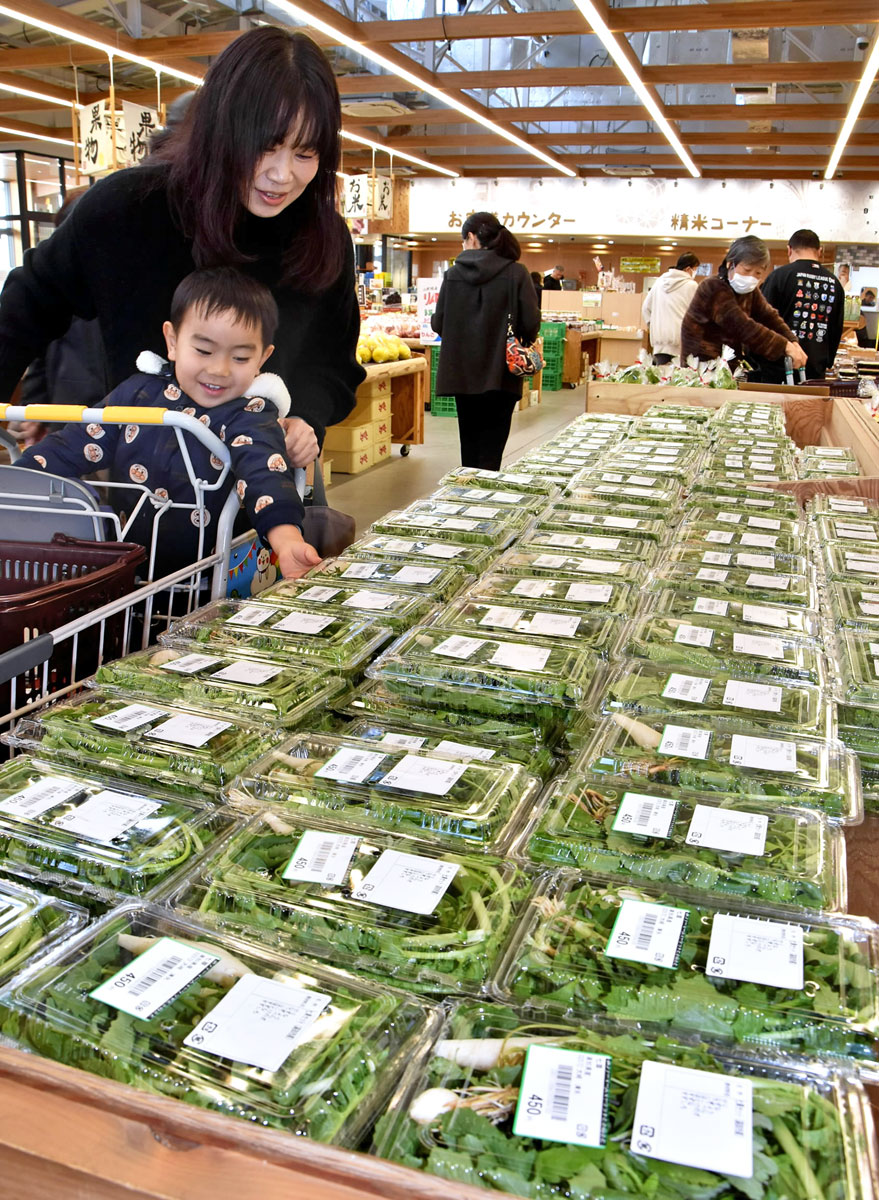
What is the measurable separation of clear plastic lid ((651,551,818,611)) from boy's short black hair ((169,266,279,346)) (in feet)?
3.22

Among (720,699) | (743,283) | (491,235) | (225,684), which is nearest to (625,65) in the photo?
(491,235)

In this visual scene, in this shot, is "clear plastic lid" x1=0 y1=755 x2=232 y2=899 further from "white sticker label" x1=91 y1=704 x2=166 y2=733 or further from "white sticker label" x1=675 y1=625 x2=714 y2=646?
"white sticker label" x1=675 y1=625 x2=714 y2=646

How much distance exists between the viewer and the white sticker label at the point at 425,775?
41.4 inches

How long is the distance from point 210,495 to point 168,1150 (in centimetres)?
157

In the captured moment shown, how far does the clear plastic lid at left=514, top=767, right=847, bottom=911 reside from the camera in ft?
3.05

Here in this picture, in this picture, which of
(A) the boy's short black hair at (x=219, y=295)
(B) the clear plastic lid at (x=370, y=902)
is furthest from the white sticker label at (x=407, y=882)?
(A) the boy's short black hair at (x=219, y=295)

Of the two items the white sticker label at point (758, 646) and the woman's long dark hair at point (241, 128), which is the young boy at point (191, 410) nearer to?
the woman's long dark hair at point (241, 128)

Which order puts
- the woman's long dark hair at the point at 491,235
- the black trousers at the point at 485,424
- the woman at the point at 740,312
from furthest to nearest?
the black trousers at the point at 485,424 → the woman's long dark hair at the point at 491,235 → the woman at the point at 740,312

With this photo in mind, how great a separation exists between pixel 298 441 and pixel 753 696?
3.67ft

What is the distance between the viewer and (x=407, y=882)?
899mm

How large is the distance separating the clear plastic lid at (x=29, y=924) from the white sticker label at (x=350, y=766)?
11.7 inches

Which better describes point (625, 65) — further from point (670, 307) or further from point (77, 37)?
point (77, 37)

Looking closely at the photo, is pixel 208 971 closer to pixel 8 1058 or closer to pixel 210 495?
pixel 8 1058

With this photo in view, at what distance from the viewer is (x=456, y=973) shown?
2.74ft
